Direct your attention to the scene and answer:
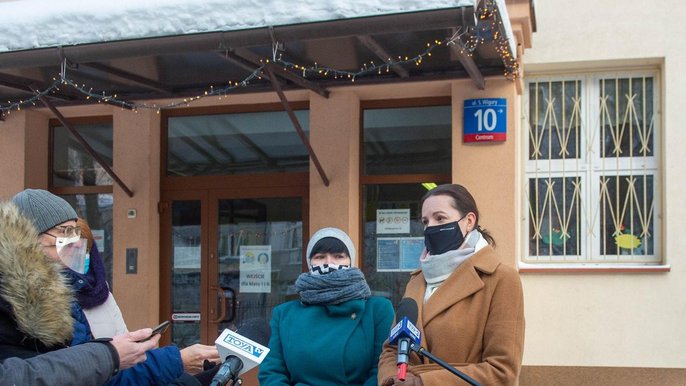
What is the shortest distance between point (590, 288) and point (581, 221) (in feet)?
1.89

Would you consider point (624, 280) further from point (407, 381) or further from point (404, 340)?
point (404, 340)

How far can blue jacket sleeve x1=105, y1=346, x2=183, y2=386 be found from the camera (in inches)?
109

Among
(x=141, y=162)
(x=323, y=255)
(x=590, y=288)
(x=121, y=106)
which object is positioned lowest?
(x=590, y=288)

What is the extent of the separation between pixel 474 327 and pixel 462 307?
3.5 inches

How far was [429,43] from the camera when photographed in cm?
517

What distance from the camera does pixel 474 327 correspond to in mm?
2947

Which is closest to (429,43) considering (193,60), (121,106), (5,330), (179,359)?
(193,60)

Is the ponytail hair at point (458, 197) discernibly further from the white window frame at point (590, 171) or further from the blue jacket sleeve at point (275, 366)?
the white window frame at point (590, 171)

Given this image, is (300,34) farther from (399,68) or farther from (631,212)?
(631,212)

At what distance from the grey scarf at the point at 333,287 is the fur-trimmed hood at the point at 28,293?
4.60 ft

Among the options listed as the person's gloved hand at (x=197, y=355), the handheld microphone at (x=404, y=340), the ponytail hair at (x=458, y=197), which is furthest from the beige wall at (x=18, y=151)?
the handheld microphone at (x=404, y=340)

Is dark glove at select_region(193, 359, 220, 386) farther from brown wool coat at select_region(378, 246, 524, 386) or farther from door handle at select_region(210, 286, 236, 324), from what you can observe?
door handle at select_region(210, 286, 236, 324)

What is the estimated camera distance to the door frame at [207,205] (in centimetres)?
664

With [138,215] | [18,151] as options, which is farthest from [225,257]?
[18,151]
